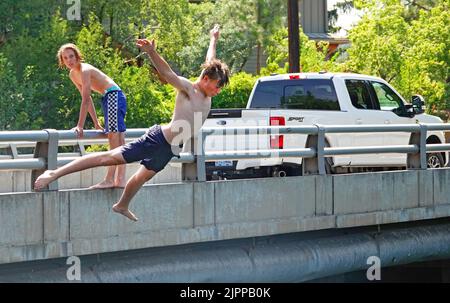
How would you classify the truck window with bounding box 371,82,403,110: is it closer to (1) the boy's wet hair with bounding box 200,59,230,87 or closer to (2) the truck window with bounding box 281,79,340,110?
(2) the truck window with bounding box 281,79,340,110

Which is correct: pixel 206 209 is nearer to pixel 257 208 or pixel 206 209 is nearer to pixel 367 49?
pixel 257 208

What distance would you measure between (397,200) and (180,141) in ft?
15.0

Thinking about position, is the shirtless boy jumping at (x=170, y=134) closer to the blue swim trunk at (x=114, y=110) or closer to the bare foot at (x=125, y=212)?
the bare foot at (x=125, y=212)

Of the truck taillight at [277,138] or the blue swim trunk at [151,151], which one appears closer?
the blue swim trunk at [151,151]

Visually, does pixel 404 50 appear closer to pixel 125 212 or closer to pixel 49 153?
pixel 125 212

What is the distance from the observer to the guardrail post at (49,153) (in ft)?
34.7

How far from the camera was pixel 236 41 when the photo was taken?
46812 mm

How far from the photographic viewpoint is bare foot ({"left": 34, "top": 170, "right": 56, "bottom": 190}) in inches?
407

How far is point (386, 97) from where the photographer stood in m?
19.1

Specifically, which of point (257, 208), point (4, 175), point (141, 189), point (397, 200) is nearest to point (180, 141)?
point (141, 189)

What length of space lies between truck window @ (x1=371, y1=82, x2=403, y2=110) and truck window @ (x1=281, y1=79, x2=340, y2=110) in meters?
0.92

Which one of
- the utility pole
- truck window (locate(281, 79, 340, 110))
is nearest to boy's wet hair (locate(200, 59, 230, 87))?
truck window (locate(281, 79, 340, 110))

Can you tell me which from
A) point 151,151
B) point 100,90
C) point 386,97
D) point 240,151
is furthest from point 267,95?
point 151,151

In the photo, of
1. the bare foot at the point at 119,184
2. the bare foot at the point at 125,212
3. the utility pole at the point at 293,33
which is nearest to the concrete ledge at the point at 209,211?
A: the bare foot at the point at 119,184
